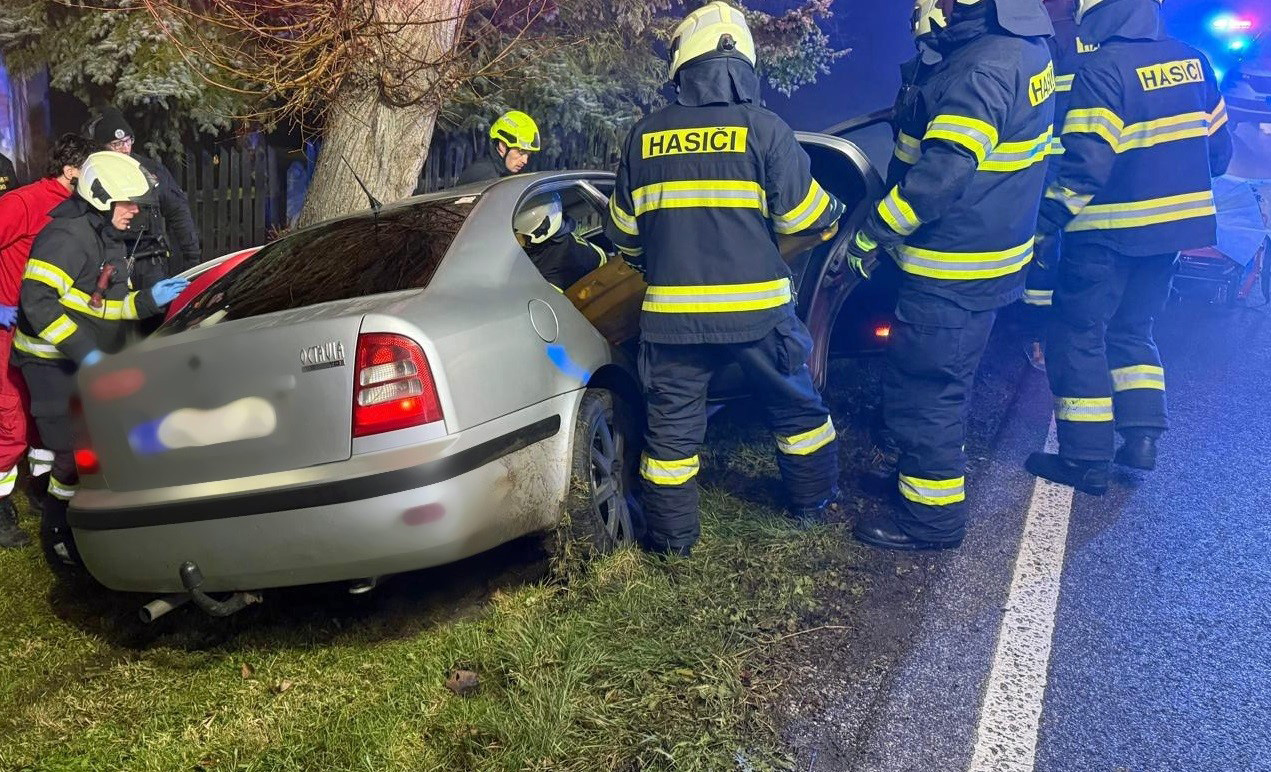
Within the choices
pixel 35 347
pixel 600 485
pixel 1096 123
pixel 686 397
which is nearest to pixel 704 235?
pixel 686 397

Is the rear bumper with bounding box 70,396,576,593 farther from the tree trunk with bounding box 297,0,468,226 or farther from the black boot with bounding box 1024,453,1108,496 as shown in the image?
the tree trunk with bounding box 297,0,468,226

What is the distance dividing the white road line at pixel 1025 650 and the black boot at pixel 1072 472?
0.18 m

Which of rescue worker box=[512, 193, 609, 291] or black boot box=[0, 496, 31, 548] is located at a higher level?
rescue worker box=[512, 193, 609, 291]

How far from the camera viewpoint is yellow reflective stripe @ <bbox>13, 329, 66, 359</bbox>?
4051 mm

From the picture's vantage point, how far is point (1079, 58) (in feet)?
14.2

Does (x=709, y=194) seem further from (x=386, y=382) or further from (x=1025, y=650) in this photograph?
(x=1025, y=650)

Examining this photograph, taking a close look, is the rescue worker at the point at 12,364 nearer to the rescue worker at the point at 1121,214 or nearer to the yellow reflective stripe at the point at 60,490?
the yellow reflective stripe at the point at 60,490

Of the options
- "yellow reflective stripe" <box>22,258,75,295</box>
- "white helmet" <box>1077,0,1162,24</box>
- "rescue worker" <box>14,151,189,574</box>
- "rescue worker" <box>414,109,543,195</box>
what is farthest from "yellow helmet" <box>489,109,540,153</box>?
"white helmet" <box>1077,0,1162,24</box>

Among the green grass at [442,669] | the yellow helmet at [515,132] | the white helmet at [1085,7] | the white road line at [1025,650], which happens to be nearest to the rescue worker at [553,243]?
the green grass at [442,669]

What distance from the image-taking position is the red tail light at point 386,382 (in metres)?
2.60

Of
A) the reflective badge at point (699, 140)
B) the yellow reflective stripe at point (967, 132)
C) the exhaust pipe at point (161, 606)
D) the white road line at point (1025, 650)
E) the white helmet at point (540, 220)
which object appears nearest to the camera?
the white road line at point (1025, 650)

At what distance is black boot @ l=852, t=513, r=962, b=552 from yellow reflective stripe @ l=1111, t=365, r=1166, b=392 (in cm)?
151

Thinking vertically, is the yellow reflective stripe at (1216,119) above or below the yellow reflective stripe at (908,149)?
above

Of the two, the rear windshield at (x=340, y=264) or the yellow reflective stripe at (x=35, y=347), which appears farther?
the yellow reflective stripe at (x=35, y=347)
